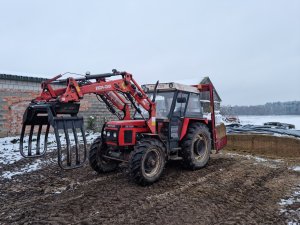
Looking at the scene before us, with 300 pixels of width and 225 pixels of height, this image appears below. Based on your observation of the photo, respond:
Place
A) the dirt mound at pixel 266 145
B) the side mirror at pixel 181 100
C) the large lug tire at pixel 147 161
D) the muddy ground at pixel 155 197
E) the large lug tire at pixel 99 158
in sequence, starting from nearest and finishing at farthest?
the muddy ground at pixel 155 197 → the large lug tire at pixel 147 161 → the large lug tire at pixel 99 158 → the side mirror at pixel 181 100 → the dirt mound at pixel 266 145

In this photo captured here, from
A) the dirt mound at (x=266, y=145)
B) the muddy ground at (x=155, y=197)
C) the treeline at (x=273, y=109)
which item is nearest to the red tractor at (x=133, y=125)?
the muddy ground at (x=155, y=197)

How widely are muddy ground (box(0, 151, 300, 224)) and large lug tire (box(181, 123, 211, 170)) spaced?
21cm

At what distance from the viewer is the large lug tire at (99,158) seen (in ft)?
20.1

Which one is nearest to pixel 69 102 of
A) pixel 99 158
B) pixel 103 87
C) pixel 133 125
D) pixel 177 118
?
pixel 103 87

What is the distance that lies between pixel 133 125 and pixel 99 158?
1.15 meters

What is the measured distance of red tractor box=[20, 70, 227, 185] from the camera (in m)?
5.04

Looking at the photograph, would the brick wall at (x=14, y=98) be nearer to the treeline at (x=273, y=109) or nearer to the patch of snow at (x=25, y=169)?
the patch of snow at (x=25, y=169)

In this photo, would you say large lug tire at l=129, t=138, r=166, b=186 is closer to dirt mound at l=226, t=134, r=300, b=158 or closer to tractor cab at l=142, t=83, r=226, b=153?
tractor cab at l=142, t=83, r=226, b=153

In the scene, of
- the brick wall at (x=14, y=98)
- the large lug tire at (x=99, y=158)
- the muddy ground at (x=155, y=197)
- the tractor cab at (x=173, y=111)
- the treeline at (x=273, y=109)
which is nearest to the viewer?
the muddy ground at (x=155, y=197)

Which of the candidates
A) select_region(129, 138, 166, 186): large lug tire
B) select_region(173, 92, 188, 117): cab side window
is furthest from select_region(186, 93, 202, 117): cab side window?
select_region(129, 138, 166, 186): large lug tire

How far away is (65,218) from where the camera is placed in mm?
3881

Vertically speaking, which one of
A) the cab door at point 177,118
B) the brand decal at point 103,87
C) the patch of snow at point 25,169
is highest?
the brand decal at point 103,87

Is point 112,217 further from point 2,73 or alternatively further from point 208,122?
point 2,73

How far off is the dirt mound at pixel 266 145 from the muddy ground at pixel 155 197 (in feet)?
9.03
